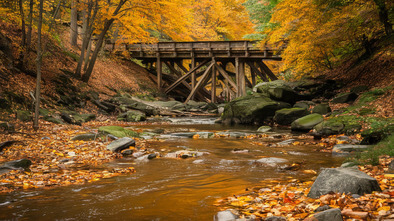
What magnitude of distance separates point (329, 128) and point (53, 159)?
7.65 meters

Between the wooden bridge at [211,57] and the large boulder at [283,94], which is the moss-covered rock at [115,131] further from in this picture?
the wooden bridge at [211,57]

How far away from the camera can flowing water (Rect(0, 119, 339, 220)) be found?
330 centimetres

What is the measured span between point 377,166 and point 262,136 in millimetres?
5964

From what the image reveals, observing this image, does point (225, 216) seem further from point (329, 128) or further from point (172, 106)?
point (172, 106)

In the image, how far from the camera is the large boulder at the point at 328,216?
2.51 m

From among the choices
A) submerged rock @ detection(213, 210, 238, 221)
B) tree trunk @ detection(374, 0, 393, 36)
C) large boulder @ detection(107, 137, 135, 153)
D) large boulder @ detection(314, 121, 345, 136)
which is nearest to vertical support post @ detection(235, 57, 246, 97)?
tree trunk @ detection(374, 0, 393, 36)

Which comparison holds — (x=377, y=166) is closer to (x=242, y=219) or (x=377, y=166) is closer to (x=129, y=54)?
(x=242, y=219)

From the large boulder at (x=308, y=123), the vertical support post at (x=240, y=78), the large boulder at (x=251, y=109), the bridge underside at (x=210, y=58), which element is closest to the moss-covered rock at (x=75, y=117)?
the large boulder at (x=251, y=109)

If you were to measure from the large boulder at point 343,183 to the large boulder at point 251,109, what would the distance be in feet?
36.7

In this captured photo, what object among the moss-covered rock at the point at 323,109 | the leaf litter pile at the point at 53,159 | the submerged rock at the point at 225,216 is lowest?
the submerged rock at the point at 225,216

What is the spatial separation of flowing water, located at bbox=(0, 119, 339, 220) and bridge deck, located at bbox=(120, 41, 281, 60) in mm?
15256

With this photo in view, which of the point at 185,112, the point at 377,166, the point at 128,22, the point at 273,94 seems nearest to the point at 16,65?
the point at 128,22

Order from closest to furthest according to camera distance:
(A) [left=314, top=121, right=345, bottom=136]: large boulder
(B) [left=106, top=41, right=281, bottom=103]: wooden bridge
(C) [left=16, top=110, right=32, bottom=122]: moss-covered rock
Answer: (A) [left=314, top=121, right=345, bottom=136]: large boulder
(C) [left=16, top=110, right=32, bottom=122]: moss-covered rock
(B) [left=106, top=41, right=281, bottom=103]: wooden bridge

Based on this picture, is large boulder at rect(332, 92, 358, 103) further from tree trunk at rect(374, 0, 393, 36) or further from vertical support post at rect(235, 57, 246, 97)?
vertical support post at rect(235, 57, 246, 97)
